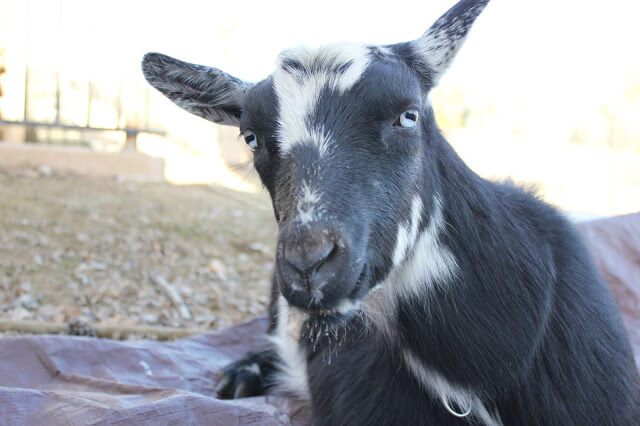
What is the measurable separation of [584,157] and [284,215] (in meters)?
16.8

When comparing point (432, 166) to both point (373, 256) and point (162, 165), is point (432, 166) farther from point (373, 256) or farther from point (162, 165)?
point (162, 165)

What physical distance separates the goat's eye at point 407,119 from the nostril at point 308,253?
0.61 m

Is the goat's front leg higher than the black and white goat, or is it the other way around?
the black and white goat

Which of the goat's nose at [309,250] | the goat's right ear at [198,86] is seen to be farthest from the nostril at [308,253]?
the goat's right ear at [198,86]

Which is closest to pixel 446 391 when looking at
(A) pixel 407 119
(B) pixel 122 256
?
(A) pixel 407 119

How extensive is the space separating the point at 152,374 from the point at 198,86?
1854 mm

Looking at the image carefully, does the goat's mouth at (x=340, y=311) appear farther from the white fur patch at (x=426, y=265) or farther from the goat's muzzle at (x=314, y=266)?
the white fur patch at (x=426, y=265)

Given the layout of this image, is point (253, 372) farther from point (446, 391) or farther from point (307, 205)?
point (307, 205)

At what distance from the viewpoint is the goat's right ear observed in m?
2.48

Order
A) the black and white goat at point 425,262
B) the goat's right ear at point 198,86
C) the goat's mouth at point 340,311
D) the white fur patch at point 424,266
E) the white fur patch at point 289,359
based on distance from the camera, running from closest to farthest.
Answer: the goat's mouth at point 340,311 → the black and white goat at point 425,262 → the white fur patch at point 424,266 → the goat's right ear at point 198,86 → the white fur patch at point 289,359

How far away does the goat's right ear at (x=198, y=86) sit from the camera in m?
2.48

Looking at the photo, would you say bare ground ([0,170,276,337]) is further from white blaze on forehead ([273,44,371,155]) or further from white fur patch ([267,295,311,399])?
white blaze on forehead ([273,44,371,155])

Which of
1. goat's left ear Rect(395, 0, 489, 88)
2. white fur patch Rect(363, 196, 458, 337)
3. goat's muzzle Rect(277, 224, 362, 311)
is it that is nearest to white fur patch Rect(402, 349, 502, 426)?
white fur patch Rect(363, 196, 458, 337)

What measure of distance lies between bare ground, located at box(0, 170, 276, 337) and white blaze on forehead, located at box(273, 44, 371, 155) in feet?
9.59
